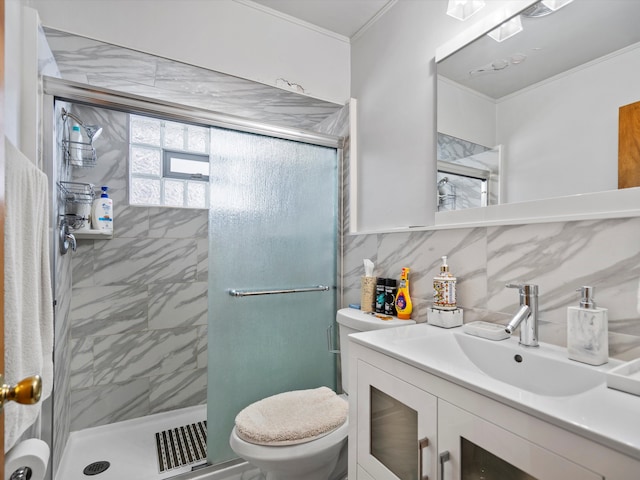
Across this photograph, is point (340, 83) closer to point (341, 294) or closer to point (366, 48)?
point (366, 48)

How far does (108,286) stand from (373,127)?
186cm

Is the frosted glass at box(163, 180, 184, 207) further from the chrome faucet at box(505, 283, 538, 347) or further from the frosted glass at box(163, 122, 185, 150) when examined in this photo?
the chrome faucet at box(505, 283, 538, 347)

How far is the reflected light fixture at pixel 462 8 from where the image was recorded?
1.26 m

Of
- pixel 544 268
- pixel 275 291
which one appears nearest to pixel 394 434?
pixel 544 268

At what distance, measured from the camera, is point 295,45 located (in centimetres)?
186

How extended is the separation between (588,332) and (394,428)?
1.79ft

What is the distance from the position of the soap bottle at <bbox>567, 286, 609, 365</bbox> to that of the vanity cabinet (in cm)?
34

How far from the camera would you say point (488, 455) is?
2.21 feet

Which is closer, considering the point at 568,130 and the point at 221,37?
the point at 568,130

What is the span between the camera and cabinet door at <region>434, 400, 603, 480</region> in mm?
562

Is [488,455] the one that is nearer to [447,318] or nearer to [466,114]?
[447,318]

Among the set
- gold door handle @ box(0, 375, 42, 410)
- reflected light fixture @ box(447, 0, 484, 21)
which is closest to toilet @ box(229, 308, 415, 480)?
gold door handle @ box(0, 375, 42, 410)

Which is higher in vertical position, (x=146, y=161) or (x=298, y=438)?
(x=146, y=161)

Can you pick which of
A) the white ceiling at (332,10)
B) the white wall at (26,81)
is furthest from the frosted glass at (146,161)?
the white ceiling at (332,10)
